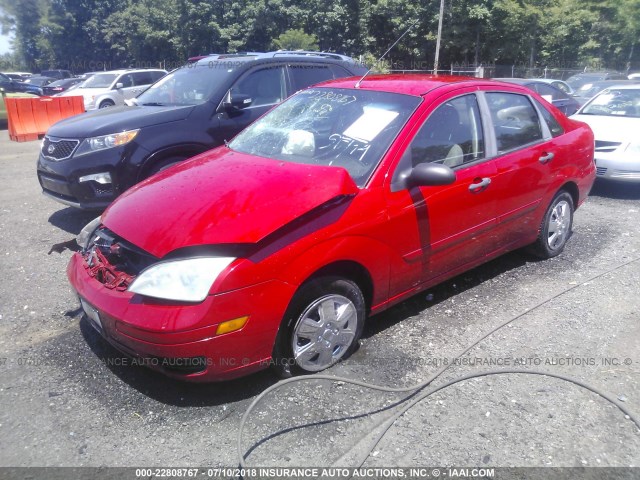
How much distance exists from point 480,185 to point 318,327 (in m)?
1.70


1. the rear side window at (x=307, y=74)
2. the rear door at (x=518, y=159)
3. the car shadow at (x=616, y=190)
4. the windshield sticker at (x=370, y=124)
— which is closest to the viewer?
the windshield sticker at (x=370, y=124)

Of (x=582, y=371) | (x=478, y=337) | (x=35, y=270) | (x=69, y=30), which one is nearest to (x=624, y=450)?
(x=582, y=371)

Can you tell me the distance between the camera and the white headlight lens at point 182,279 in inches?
105

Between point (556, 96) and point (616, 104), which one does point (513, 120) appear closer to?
point (616, 104)

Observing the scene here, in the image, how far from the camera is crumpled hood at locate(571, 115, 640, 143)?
24.3ft

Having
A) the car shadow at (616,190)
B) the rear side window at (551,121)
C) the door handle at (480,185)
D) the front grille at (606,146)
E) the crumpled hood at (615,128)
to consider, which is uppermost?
the rear side window at (551,121)

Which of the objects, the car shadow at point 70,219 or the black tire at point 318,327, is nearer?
the black tire at point 318,327

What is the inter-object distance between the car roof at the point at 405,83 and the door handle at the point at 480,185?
2.50 feet

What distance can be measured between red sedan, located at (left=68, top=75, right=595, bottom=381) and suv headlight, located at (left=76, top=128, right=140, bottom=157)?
1886 mm

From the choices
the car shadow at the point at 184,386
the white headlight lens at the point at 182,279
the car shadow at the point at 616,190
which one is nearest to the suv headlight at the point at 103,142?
the car shadow at the point at 184,386

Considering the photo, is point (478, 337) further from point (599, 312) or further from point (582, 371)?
point (599, 312)

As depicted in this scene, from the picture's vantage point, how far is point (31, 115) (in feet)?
43.2

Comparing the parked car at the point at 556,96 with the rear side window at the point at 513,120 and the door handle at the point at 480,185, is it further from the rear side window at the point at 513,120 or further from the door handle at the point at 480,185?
the door handle at the point at 480,185

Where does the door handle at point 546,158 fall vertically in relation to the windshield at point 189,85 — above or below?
below
